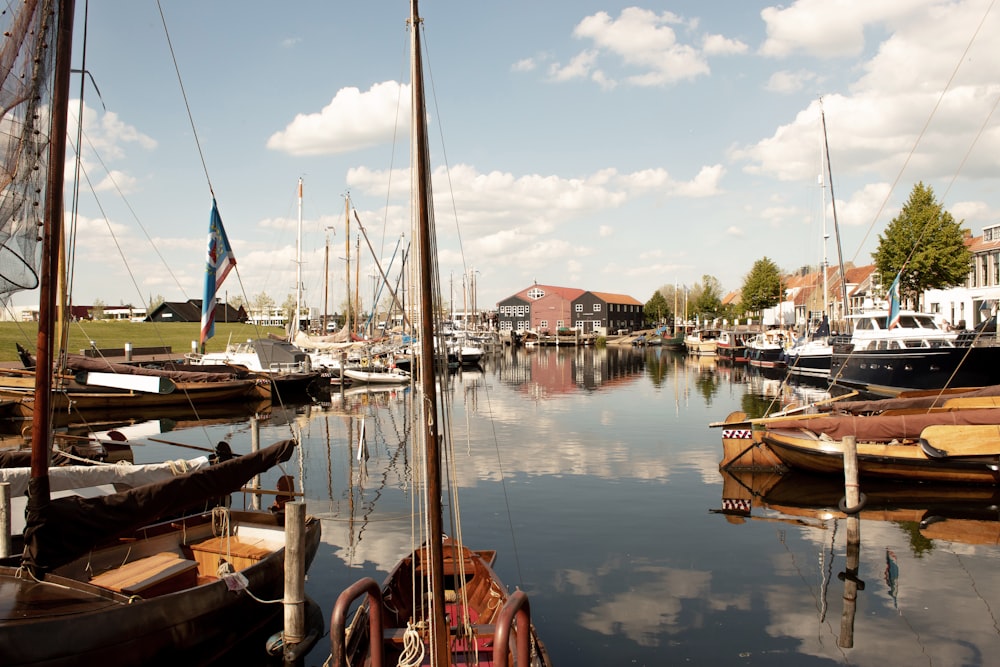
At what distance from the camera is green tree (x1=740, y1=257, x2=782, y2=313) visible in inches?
3836

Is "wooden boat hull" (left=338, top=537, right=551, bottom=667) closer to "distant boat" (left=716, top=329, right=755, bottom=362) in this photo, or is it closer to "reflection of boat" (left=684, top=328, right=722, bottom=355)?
"distant boat" (left=716, top=329, right=755, bottom=362)

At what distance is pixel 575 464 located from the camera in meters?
23.6

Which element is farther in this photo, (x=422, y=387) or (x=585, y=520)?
(x=585, y=520)

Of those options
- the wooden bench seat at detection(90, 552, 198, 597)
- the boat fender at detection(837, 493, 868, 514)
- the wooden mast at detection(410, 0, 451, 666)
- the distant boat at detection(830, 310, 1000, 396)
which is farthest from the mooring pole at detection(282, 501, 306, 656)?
the distant boat at detection(830, 310, 1000, 396)

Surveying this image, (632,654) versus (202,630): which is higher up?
(202,630)

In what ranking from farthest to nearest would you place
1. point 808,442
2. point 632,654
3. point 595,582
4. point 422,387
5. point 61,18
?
point 808,442 < point 595,582 < point 632,654 < point 61,18 < point 422,387

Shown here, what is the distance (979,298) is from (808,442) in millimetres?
44918

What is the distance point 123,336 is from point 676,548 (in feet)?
278

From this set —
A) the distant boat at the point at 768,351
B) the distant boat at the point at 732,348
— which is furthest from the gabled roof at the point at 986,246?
the distant boat at the point at 732,348

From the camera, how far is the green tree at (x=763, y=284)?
97438 millimetres

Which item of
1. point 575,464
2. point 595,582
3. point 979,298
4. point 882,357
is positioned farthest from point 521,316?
point 595,582

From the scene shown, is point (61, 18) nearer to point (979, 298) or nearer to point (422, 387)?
point (422, 387)

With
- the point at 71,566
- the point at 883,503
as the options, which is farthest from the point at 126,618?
the point at 883,503

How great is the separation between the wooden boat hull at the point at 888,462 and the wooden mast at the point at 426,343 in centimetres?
1554
